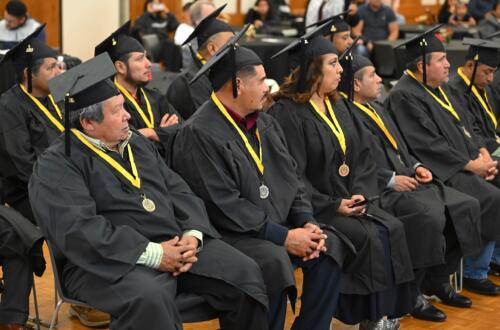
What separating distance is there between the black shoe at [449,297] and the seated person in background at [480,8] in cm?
1237

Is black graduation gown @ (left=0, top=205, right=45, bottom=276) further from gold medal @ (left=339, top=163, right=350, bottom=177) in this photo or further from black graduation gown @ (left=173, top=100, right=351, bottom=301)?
gold medal @ (left=339, top=163, right=350, bottom=177)

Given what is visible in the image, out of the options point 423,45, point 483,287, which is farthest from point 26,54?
point 483,287

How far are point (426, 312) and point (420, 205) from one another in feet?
2.16

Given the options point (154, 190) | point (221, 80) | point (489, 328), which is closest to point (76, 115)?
point (154, 190)

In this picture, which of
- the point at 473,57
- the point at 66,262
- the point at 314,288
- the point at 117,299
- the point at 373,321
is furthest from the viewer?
the point at 473,57

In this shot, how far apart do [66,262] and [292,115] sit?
5.73ft

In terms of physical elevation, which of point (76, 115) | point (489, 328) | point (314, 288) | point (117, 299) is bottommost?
point (489, 328)

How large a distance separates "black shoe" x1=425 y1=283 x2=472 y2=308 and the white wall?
971 centimetres

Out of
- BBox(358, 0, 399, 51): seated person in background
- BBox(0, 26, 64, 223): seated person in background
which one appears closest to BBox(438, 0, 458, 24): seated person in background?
BBox(358, 0, 399, 51): seated person in background

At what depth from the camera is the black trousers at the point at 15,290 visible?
478cm

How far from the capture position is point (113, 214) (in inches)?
165

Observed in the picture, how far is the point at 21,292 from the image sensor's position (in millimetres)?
4789

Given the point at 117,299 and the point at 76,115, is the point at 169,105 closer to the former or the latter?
the point at 76,115

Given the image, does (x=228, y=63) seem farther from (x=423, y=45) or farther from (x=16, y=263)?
(x=423, y=45)
